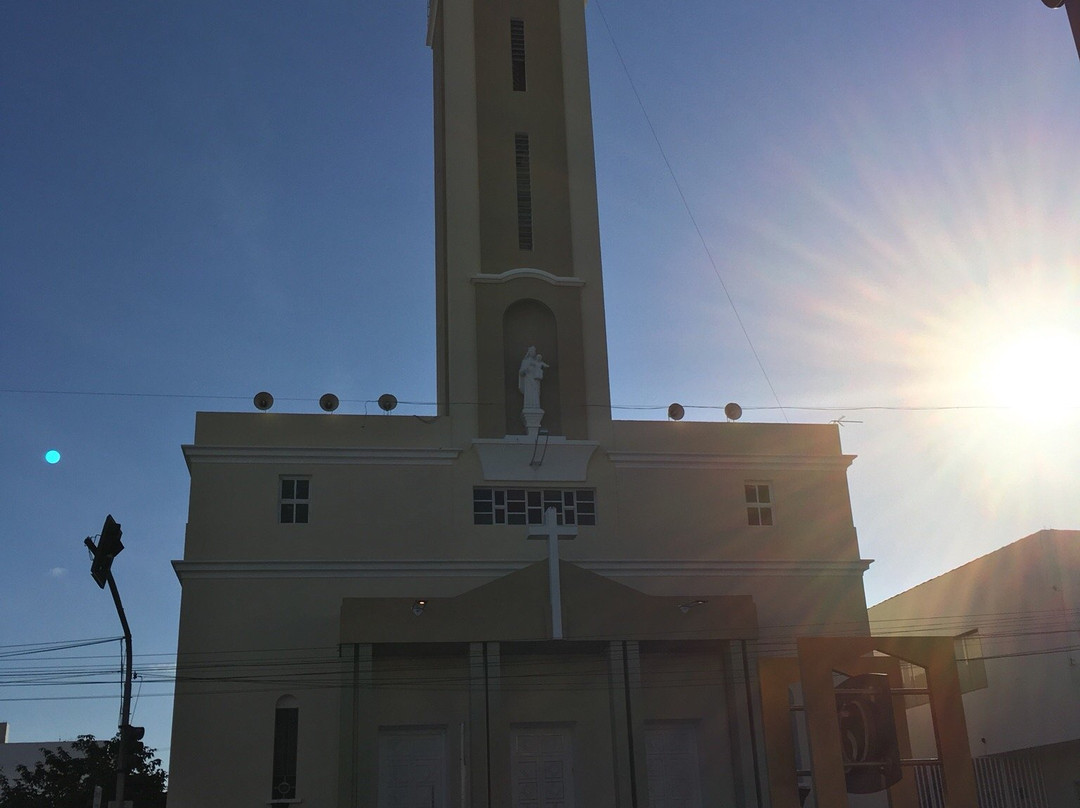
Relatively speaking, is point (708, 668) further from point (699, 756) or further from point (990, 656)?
point (990, 656)

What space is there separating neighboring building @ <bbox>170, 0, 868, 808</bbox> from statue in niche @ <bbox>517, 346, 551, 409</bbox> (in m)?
0.08

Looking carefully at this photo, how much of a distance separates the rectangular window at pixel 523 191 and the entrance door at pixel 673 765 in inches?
502

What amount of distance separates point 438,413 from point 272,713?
27.2 ft

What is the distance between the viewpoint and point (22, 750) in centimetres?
6056

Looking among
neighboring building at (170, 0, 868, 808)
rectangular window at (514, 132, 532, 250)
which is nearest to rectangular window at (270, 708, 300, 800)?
neighboring building at (170, 0, 868, 808)

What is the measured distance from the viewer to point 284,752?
27500mm

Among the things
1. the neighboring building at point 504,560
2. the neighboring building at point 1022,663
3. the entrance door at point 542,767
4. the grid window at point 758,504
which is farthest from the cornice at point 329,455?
the neighboring building at point 1022,663

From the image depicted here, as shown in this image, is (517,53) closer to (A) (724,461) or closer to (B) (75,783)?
(A) (724,461)

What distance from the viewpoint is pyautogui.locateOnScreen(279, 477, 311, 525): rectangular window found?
2969cm

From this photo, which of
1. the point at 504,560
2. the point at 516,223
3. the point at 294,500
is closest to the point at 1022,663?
the point at 504,560

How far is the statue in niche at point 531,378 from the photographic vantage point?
3136cm

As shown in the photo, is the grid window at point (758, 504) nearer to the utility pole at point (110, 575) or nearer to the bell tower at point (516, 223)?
the bell tower at point (516, 223)

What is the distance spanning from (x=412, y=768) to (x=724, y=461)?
422 inches

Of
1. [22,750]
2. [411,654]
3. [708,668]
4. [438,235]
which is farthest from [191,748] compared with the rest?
[22,750]
